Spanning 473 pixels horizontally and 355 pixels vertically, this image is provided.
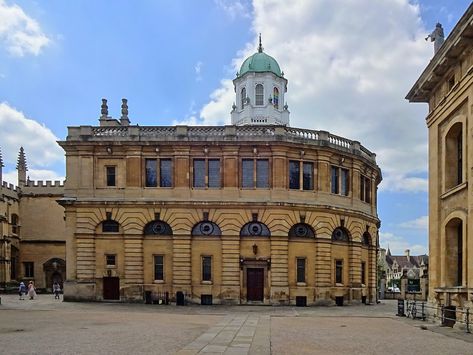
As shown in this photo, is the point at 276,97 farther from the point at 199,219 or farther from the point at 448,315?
the point at 448,315

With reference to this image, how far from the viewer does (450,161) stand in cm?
2422

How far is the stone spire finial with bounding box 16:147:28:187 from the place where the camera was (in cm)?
6328

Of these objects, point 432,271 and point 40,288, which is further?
point 40,288

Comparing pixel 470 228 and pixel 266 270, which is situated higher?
pixel 470 228

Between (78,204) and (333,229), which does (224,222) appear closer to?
(333,229)

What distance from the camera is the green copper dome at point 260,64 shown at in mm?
65188

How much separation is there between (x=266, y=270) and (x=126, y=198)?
1123 centimetres

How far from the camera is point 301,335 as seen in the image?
19.1 meters

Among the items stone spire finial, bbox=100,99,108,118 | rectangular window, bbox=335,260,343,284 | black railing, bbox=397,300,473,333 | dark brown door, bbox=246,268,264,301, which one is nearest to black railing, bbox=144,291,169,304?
dark brown door, bbox=246,268,264,301

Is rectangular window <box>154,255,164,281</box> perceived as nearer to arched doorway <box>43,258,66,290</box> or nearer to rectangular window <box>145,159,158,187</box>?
rectangular window <box>145,159,158,187</box>

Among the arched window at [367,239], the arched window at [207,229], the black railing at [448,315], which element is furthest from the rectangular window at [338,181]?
the black railing at [448,315]

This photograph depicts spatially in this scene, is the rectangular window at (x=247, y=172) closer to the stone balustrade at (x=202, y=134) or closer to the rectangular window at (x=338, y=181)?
the stone balustrade at (x=202, y=134)

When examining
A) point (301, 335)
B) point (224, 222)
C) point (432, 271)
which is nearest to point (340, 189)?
point (224, 222)

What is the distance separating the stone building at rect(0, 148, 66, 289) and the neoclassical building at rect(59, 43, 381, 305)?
22619 millimetres
